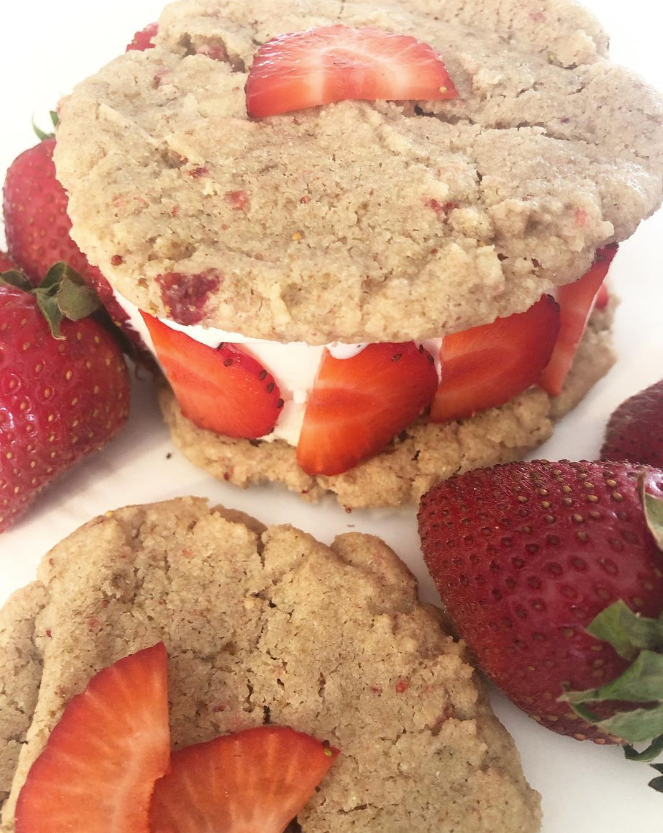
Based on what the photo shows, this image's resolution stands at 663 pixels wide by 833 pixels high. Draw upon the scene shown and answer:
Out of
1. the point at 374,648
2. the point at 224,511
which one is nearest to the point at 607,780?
the point at 374,648

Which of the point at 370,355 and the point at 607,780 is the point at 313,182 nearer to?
the point at 370,355

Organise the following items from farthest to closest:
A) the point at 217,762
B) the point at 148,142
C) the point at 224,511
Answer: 1. the point at 224,511
2. the point at 148,142
3. the point at 217,762

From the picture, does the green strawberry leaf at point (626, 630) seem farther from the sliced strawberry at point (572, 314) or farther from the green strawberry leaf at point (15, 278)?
the green strawberry leaf at point (15, 278)

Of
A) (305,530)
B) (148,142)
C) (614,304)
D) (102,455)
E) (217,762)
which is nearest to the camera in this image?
(217,762)

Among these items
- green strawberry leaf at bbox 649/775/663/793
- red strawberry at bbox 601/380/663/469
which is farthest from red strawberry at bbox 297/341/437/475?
green strawberry leaf at bbox 649/775/663/793

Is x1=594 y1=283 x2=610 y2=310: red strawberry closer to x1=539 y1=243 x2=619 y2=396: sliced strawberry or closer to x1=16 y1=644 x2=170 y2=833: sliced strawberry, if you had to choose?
x1=539 y1=243 x2=619 y2=396: sliced strawberry
